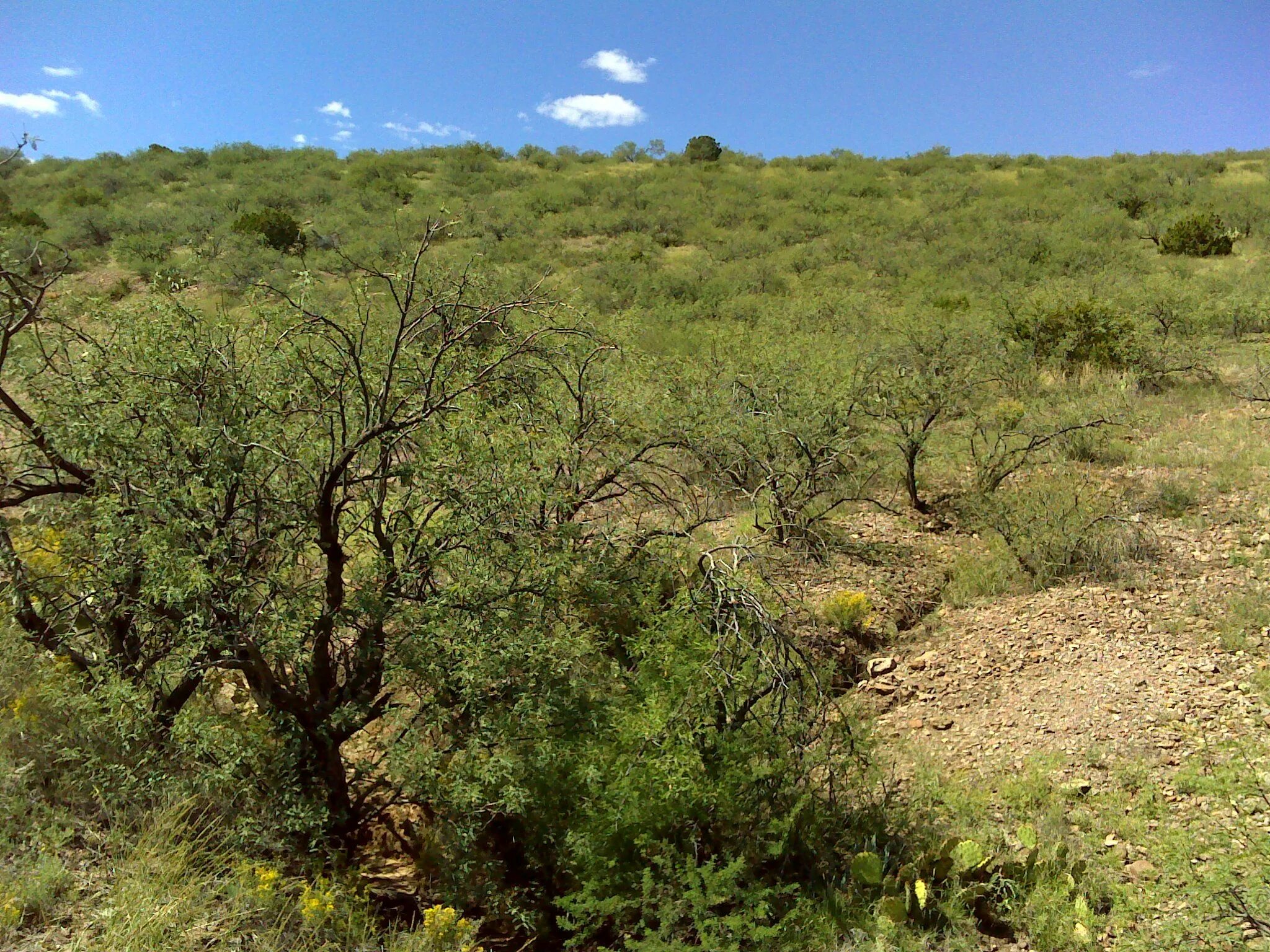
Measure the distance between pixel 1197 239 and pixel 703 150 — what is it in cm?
2465

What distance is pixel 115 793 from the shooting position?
12.6ft

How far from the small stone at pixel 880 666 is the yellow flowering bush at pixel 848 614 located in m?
0.34

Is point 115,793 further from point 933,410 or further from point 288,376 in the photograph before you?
point 933,410

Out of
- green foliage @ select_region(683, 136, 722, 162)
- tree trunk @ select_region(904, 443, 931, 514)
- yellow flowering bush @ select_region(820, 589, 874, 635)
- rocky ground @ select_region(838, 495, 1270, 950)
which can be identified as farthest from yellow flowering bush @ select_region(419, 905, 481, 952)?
green foliage @ select_region(683, 136, 722, 162)

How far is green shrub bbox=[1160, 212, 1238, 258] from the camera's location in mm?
18297

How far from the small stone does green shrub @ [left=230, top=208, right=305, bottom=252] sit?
736 inches

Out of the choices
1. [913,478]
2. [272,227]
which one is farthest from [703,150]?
[913,478]

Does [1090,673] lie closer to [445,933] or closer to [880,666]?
[880,666]

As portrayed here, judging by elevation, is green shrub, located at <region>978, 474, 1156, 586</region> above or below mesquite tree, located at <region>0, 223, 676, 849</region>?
below

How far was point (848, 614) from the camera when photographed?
21.9 ft

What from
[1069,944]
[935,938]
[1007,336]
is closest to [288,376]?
[935,938]

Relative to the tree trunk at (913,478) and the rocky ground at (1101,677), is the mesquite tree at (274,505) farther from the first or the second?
the tree trunk at (913,478)

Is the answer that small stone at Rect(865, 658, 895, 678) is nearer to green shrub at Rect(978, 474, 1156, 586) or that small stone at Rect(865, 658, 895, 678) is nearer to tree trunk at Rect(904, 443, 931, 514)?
green shrub at Rect(978, 474, 1156, 586)

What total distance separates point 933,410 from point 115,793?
8.05 m
